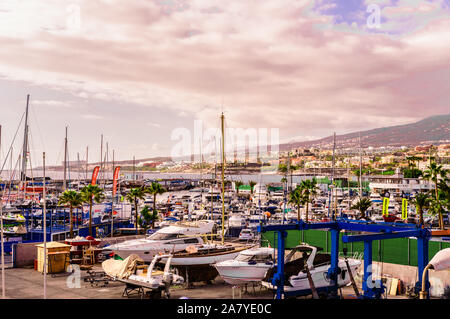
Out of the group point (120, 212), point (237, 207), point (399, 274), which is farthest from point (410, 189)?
point (399, 274)

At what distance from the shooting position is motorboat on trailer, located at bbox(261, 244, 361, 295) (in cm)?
1859

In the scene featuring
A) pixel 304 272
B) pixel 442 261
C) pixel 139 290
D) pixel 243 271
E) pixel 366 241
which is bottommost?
pixel 139 290

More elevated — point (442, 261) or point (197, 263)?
point (442, 261)

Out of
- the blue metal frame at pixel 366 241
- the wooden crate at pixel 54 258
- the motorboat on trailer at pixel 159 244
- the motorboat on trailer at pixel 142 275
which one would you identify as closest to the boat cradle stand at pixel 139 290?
the motorboat on trailer at pixel 142 275

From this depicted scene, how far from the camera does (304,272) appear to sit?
18.9m

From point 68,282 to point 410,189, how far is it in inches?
3261

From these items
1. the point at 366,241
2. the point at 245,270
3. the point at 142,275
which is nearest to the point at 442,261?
the point at 366,241

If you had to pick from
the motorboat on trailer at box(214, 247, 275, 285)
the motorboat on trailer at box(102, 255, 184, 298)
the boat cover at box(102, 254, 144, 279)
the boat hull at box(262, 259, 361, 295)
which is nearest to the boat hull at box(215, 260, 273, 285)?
the motorboat on trailer at box(214, 247, 275, 285)

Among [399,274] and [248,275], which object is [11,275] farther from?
[399,274]

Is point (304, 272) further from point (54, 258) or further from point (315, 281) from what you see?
point (54, 258)

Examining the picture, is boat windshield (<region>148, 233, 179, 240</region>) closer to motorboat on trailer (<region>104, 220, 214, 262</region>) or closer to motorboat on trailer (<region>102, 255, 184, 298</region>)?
motorboat on trailer (<region>104, 220, 214, 262</region>)

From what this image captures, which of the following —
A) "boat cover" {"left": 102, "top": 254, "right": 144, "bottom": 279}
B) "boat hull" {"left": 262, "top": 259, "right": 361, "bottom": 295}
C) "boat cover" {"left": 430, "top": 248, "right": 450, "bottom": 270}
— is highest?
"boat cover" {"left": 430, "top": 248, "right": 450, "bottom": 270}

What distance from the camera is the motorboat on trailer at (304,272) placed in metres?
18.6

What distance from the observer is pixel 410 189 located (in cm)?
9050
